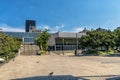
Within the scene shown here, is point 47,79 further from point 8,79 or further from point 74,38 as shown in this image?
point 74,38

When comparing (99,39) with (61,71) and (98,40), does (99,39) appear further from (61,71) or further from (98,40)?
(61,71)

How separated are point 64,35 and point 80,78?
71489mm

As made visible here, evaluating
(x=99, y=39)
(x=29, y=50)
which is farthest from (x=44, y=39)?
(x=99, y=39)

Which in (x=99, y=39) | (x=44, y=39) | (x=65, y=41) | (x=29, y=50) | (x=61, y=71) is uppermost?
(x=65, y=41)

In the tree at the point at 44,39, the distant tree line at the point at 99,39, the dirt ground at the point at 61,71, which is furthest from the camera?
the tree at the point at 44,39

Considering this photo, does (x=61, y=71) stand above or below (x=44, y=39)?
below

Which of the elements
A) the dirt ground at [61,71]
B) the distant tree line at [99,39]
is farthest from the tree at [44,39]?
the dirt ground at [61,71]

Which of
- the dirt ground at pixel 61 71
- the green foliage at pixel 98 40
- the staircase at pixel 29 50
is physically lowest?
the dirt ground at pixel 61 71

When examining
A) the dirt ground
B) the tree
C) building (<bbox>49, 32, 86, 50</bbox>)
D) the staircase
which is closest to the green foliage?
the tree

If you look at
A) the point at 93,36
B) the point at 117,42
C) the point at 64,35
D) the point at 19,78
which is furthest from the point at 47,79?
the point at 64,35

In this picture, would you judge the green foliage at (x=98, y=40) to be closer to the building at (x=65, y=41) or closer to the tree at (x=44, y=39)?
the tree at (x=44, y=39)

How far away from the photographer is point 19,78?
15188 millimetres

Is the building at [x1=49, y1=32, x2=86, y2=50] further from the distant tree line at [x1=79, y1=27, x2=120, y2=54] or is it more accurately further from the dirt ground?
the dirt ground

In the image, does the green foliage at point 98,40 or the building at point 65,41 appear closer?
the green foliage at point 98,40
